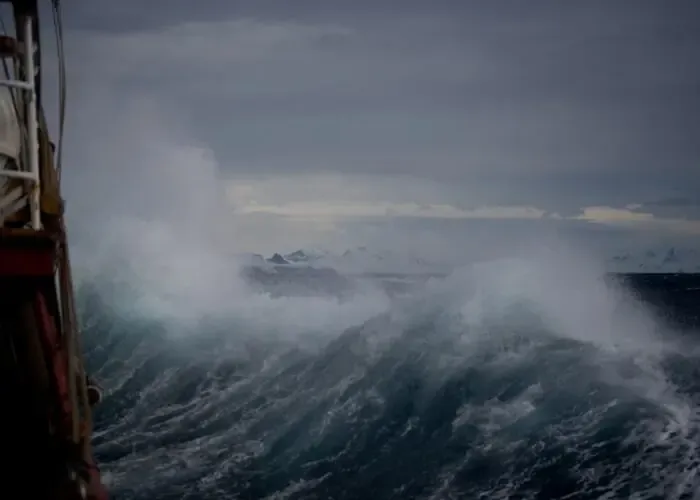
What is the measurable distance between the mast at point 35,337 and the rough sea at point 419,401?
400 cm

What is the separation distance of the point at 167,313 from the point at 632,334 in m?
8.44

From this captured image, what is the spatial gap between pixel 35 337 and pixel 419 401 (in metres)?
6.33

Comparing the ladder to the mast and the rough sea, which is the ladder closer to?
the mast

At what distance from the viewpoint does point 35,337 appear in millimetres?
2783

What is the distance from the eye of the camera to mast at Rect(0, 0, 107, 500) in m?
2.74

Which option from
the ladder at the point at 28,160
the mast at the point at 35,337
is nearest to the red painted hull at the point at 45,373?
the mast at the point at 35,337

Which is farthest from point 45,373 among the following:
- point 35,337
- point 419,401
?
point 419,401

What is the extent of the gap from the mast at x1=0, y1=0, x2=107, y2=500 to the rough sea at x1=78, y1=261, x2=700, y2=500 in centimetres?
400

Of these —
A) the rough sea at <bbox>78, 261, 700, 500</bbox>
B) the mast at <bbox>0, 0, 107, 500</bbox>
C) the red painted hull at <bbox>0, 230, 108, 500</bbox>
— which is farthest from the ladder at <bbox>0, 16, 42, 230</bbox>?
the rough sea at <bbox>78, 261, 700, 500</bbox>

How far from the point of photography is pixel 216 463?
296 inches

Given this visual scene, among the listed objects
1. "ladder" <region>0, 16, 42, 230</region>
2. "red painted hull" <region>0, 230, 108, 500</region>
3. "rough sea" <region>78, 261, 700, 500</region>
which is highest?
"ladder" <region>0, 16, 42, 230</region>

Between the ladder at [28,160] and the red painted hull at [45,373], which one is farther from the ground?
the ladder at [28,160]

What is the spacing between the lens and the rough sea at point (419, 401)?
6840 mm

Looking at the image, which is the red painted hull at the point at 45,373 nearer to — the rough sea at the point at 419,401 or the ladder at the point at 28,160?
the ladder at the point at 28,160
